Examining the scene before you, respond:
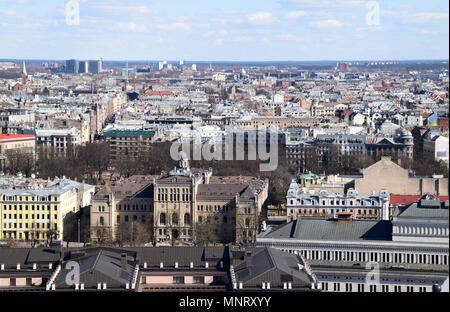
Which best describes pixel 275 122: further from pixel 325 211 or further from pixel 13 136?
pixel 325 211

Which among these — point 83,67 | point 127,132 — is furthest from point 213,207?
point 83,67

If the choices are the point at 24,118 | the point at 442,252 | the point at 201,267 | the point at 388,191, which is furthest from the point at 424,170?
the point at 24,118

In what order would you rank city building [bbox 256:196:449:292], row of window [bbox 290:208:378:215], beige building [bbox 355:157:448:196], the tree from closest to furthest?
city building [bbox 256:196:449:292]
row of window [bbox 290:208:378:215]
beige building [bbox 355:157:448:196]
the tree

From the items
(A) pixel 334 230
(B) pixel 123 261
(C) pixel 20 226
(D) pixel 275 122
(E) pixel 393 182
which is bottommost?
(C) pixel 20 226

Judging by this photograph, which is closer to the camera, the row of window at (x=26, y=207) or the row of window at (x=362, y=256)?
the row of window at (x=362, y=256)

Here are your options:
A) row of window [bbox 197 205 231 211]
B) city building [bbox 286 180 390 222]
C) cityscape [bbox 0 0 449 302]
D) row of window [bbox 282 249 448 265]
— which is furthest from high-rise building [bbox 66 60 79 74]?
row of window [bbox 282 249 448 265]

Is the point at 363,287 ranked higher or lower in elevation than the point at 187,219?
higher

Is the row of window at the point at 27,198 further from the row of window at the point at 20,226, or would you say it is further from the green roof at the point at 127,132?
the green roof at the point at 127,132

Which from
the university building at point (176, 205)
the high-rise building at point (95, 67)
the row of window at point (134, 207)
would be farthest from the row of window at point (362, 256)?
the high-rise building at point (95, 67)

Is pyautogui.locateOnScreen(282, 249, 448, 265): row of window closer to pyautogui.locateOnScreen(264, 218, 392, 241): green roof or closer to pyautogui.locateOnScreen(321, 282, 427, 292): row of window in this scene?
pyautogui.locateOnScreen(264, 218, 392, 241): green roof

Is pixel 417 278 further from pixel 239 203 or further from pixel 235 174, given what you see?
pixel 235 174

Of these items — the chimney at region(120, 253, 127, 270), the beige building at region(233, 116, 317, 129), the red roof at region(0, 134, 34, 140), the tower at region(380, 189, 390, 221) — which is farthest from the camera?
the beige building at region(233, 116, 317, 129)
